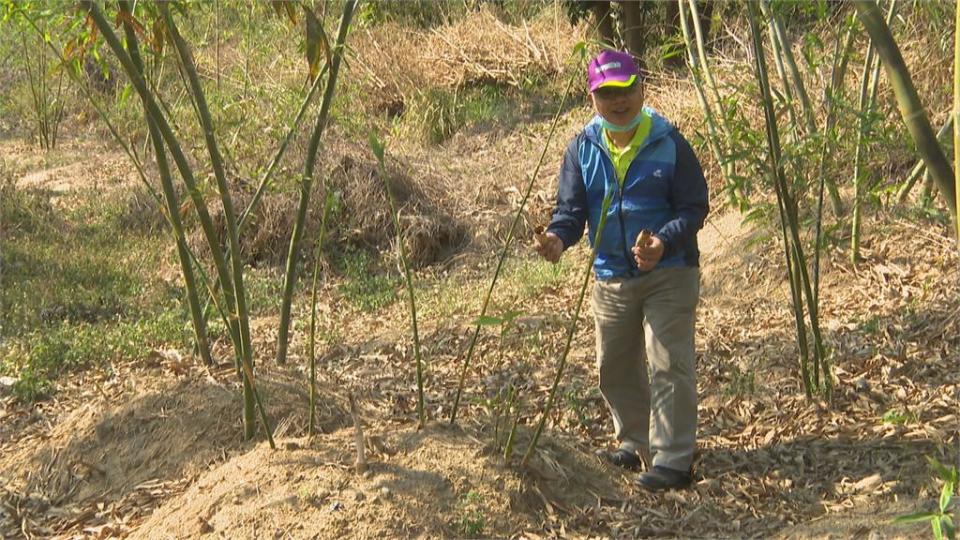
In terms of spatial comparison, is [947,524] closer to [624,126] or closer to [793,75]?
[624,126]

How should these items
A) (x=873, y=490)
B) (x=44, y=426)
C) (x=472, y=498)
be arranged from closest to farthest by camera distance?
(x=472, y=498) → (x=873, y=490) → (x=44, y=426)

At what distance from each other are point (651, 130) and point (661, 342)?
0.75 m

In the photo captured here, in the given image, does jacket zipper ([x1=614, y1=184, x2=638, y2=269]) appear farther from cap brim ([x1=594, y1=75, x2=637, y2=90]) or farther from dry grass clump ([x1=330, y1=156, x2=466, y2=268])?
dry grass clump ([x1=330, y1=156, x2=466, y2=268])

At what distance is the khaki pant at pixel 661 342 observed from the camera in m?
4.12

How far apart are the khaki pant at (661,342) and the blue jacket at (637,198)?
2.5 inches

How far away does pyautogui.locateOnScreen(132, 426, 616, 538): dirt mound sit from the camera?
146 inches

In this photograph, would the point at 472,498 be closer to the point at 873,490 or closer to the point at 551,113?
the point at 873,490

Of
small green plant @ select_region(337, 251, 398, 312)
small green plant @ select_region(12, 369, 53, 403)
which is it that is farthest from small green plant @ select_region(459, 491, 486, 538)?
small green plant @ select_region(337, 251, 398, 312)

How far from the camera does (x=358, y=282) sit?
8.02 metres

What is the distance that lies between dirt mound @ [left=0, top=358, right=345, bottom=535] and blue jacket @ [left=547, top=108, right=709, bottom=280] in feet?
4.51

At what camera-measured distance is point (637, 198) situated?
408 cm

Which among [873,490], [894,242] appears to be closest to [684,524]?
[873,490]

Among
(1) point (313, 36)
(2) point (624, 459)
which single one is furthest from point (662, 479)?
(1) point (313, 36)

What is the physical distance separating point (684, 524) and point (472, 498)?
0.75 metres
